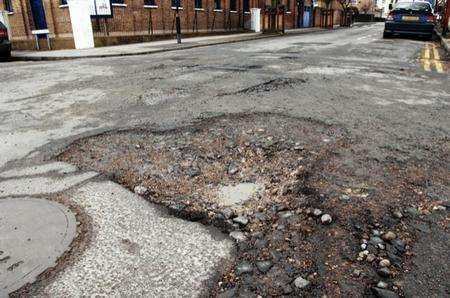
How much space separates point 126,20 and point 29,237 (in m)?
19.1

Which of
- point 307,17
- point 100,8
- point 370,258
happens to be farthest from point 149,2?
point 307,17

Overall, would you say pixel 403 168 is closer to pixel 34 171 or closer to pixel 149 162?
pixel 149 162

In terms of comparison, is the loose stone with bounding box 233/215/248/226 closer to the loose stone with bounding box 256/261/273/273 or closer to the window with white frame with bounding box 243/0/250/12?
the loose stone with bounding box 256/261/273/273

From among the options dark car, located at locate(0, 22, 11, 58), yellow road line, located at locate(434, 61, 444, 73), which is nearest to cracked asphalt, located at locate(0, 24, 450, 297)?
yellow road line, located at locate(434, 61, 444, 73)

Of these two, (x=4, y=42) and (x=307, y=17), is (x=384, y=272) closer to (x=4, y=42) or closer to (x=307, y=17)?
(x=4, y=42)

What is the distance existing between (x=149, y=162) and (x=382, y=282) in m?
2.26

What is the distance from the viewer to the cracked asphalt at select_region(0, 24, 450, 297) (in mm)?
2082

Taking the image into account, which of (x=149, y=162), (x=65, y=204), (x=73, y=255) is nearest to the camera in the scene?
(x=73, y=255)

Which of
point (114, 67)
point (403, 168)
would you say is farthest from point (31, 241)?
point (114, 67)

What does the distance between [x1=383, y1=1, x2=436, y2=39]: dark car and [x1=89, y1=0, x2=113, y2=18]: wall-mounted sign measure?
43.7ft

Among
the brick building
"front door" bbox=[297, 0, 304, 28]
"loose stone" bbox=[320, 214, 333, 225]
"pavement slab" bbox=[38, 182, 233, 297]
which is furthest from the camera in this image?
"front door" bbox=[297, 0, 304, 28]

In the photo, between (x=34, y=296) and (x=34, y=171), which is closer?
(x=34, y=296)

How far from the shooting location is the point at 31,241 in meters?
2.32

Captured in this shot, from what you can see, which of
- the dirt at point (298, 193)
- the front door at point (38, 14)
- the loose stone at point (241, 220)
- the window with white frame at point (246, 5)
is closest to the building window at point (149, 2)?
the front door at point (38, 14)
